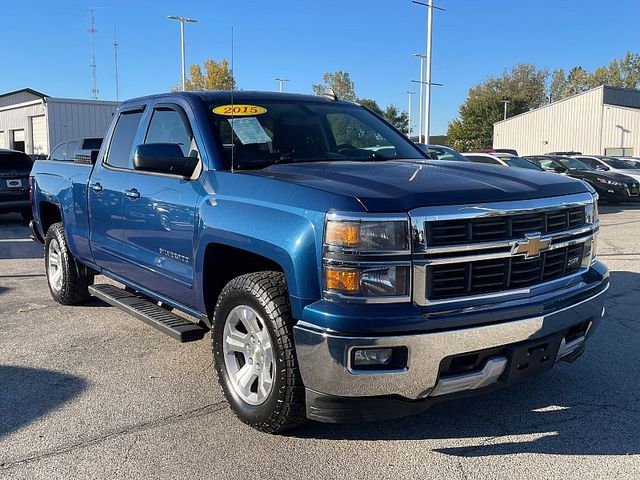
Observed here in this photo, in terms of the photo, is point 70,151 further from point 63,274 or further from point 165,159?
point 165,159

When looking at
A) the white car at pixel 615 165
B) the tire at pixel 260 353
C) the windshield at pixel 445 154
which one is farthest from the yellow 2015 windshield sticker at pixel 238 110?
the white car at pixel 615 165

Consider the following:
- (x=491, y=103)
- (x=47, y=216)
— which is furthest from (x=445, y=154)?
(x=491, y=103)

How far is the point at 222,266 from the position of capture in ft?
12.3

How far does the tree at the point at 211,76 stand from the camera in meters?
40.0

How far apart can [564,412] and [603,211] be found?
1451 centimetres

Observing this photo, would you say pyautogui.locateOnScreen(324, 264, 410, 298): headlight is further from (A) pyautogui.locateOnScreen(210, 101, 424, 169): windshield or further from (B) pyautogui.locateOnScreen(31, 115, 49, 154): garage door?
(B) pyautogui.locateOnScreen(31, 115, 49, 154): garage door

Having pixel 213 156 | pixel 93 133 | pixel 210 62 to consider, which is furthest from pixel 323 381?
pixel 210 62

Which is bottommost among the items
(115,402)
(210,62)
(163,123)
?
(115,402)

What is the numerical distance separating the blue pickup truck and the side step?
19 mm

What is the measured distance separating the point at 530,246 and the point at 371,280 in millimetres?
884

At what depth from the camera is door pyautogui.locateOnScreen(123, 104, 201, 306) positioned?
379 centimetres

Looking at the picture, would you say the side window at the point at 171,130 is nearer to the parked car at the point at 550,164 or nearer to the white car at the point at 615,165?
the parked car at the point at 550,164

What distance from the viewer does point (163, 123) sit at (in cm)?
445

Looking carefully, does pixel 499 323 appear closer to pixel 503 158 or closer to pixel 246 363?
pixel 246 363
